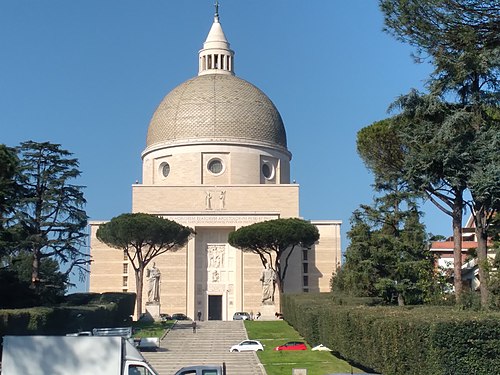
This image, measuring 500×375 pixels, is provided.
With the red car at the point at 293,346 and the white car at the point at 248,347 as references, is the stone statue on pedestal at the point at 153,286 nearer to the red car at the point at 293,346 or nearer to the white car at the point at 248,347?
the white car at the point at 248,347

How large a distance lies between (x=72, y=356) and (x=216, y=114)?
5324 centimetres

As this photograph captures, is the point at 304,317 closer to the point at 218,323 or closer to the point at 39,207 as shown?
the point at 218,323

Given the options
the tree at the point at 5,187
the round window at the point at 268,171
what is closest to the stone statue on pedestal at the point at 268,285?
the round window at the point at 268,171

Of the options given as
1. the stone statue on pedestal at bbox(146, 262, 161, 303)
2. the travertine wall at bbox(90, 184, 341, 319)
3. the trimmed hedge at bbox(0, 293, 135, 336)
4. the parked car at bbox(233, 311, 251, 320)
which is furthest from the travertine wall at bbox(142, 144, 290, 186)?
the trimmed hedge at bbox(0, 293, 135, 336)

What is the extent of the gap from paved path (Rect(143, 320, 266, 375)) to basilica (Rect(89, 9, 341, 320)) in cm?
1226

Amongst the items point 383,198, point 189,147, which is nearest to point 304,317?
point 383,198

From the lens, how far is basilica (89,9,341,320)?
221 feet

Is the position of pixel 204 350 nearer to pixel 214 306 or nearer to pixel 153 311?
pixel 153 311

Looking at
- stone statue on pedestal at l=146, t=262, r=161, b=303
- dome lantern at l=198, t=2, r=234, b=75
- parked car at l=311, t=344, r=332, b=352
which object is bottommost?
parked car at l=311, t=344, r=332, b=352

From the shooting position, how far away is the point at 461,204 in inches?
1171

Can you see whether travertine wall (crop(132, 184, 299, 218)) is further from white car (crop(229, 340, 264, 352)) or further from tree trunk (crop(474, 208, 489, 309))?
tree trunk (crop(474, 208, 489, 309))

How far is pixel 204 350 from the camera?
4084cm

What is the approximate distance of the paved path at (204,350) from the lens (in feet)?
108

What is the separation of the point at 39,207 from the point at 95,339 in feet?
98.3
